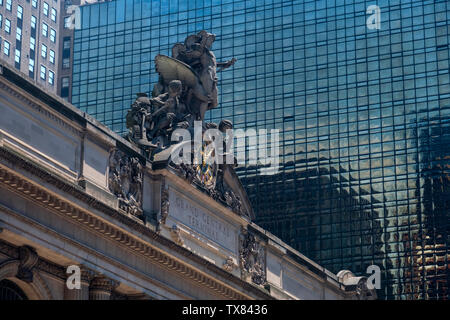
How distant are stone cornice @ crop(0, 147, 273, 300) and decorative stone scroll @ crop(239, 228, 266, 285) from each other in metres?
1.30

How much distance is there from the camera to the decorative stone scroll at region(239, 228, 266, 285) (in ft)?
223

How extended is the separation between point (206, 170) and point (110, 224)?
1181cm

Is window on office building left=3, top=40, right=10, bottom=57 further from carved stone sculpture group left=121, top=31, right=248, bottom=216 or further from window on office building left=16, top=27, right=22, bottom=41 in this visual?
carved stone sculpture group left=121, top=31, right=248, bottom=216

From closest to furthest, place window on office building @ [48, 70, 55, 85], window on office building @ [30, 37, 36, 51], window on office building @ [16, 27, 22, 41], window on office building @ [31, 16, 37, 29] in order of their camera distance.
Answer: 1. window on office building @ [16, 27, 22, 41]
2. window on office building @ [30, 37, 36, 51]
3. window on office building @ [31, 16, 37, 29]
4. window on office building @ [48, 70, 55, 85]

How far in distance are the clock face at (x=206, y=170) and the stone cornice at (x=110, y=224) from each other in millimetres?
4542

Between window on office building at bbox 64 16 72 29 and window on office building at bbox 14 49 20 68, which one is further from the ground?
window on office building at bbox 64 16 72 29

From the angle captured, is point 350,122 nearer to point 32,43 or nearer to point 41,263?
point 32,43

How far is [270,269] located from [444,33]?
5217 cm

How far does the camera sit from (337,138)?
118 metres

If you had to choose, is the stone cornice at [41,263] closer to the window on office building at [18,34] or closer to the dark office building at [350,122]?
the dark office building at [350,122]

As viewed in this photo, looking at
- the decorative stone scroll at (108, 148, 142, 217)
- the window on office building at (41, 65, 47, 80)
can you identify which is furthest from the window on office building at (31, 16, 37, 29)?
the decorative stone scroll at (108, 148, 142, 217)

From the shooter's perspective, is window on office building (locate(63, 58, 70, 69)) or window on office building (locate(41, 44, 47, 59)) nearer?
window on office building (locate(41, 44, 47, 59))
